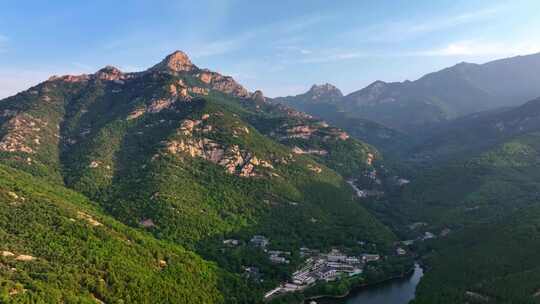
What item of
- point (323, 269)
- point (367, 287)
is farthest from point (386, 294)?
point (323, 269)

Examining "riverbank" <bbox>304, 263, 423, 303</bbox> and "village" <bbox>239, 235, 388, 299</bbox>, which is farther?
"village" <bbox>239, 235, 388, 299</bbox>

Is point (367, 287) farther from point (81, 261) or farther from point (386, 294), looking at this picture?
point (81, 261)

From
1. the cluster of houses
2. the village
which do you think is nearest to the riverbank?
the village

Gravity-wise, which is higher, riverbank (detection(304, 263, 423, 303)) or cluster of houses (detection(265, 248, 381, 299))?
cluster of houses (detection(265, 248, 381, 299))

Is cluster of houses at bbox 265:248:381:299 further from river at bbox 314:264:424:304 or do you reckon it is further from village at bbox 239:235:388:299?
river at bbox 314:264:424:304

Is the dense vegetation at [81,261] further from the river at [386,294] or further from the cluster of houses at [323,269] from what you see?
the river at [386,294]

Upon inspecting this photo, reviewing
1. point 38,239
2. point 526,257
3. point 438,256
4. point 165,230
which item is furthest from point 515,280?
point 38,239

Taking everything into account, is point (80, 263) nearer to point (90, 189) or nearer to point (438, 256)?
A: point (90, 189)

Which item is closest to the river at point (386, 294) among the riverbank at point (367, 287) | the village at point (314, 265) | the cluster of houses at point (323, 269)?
the riverbank at point (367, 287)
